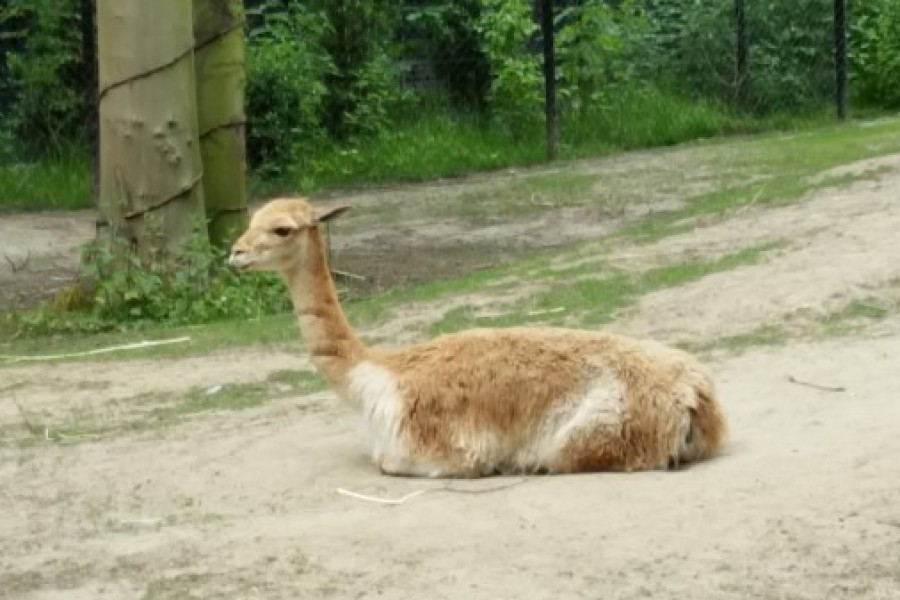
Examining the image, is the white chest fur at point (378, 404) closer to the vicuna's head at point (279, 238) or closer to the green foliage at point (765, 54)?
the vicuna's head at point (279, 238)

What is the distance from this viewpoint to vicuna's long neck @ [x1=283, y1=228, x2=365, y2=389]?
6102 mm

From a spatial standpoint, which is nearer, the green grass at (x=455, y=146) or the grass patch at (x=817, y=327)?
the grass patch at (x=817, y=327)

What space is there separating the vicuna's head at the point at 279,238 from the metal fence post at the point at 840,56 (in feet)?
38.9

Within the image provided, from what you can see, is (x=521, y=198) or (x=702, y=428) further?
(x=521, y=198)

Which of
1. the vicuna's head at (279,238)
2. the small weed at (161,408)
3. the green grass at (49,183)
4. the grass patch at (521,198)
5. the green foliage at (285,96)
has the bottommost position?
the small weed at (161,408)

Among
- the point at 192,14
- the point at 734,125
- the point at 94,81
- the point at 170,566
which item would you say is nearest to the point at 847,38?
the point at 734,125

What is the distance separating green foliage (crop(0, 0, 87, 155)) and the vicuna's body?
33.4 ft

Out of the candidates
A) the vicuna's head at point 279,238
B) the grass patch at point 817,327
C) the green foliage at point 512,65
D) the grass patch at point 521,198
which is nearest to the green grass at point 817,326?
the grass patch at point 817,327

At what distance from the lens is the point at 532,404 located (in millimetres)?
5730

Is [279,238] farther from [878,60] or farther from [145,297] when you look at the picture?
[878,60]

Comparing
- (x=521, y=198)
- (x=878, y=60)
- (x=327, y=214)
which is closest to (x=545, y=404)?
(x=327, y=214)

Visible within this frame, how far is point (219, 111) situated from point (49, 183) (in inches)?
176

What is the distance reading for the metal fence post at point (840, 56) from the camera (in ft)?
56.2

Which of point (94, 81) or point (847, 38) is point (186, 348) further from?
point (847, 38)
